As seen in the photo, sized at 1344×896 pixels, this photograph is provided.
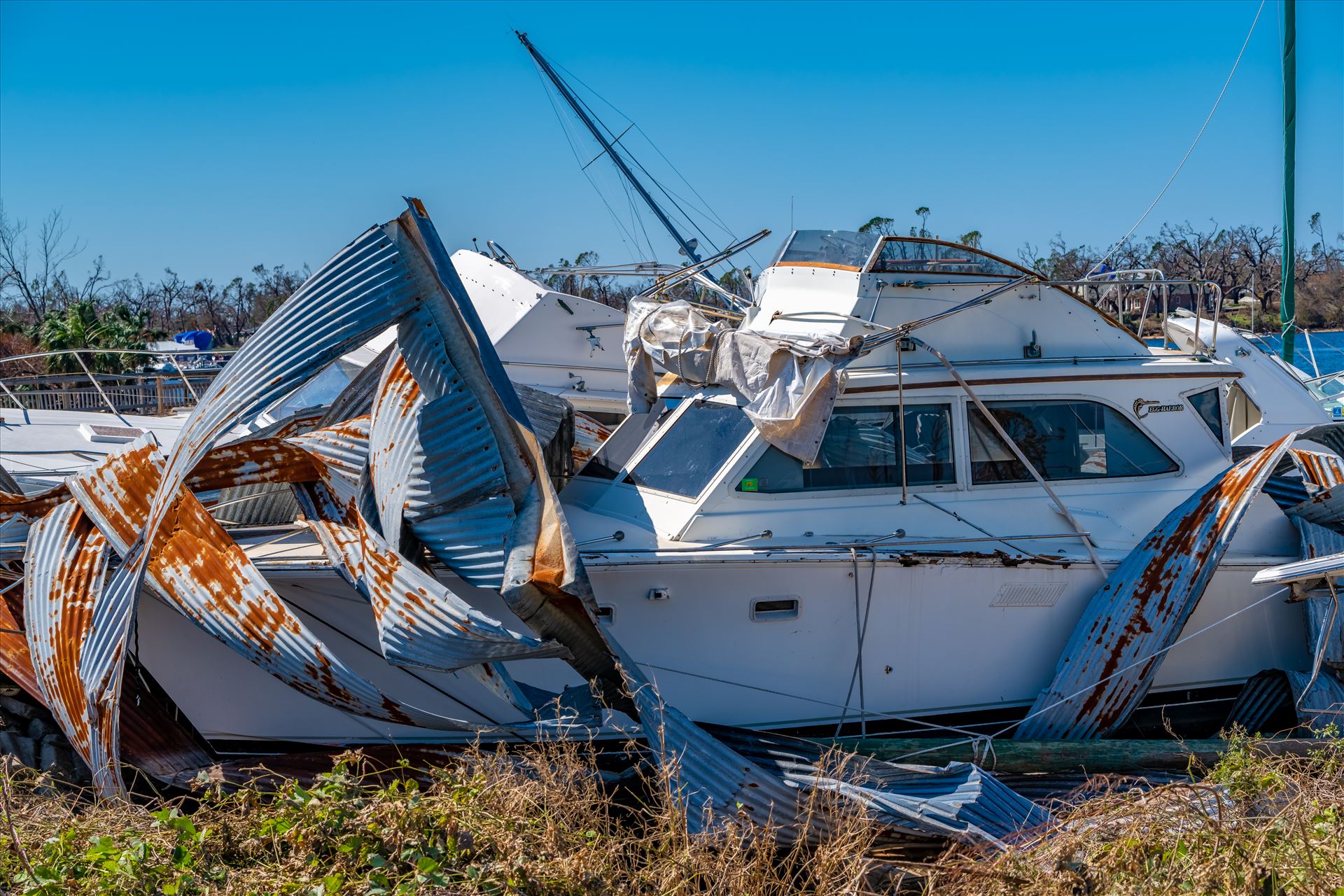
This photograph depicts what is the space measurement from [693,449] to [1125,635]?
2.57m

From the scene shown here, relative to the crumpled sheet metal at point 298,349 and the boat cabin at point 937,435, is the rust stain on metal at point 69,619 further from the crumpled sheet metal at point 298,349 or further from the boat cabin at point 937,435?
the boat cabin at point 937,435

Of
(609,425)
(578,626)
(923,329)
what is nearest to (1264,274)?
(609,425)

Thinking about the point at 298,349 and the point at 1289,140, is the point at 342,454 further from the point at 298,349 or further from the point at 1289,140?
the point at 1289,140

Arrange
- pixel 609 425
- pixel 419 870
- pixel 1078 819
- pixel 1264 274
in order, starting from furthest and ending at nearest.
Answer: pixel 1264 274, pixel 609 425, pixel 1078 819, pixel 419 870

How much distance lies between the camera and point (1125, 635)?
6305 millimetres

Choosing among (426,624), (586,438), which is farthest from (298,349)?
(586,438)

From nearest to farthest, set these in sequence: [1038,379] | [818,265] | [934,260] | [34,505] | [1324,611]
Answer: [34,505] → [1324,611] → [1038,379] → [934,260] → [818,265]

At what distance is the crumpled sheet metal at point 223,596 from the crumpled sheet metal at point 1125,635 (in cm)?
322

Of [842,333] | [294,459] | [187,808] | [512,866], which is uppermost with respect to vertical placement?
[842,333]

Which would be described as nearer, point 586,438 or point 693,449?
point 693,449

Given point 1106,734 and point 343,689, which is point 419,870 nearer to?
point 343,689

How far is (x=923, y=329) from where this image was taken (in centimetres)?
705

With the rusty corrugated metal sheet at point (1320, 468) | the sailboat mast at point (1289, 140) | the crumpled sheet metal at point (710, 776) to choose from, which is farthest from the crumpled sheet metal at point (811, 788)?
the sailboat mast at point (1289, 140)

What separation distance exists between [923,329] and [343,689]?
3.91m
